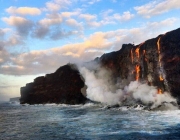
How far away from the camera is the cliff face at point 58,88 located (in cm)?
11272

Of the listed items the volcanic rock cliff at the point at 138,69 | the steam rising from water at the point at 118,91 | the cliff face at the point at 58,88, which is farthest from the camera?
the cliff face at the point at 58,88

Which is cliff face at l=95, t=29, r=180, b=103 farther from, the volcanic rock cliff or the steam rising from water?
the steam rising from water

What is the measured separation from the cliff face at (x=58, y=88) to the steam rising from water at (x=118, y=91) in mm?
7534

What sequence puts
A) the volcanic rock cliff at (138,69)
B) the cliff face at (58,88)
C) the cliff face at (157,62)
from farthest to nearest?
the cliff face at (58,88) → the volcanic rock cliff at (138,69) → the cliff face at (157,62)

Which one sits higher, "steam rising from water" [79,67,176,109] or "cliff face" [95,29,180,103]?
"cliff face" [95,29,180,103]

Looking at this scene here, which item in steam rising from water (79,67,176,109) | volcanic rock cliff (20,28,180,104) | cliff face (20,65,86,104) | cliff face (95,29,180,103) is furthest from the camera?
cliff face (20,65,86,104)

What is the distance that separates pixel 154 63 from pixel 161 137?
44139mm

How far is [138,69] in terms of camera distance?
73562 mm

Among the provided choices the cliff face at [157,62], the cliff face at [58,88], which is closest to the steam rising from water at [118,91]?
the cliff face at [157,62]

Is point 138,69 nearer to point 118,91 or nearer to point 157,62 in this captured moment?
point 118,91

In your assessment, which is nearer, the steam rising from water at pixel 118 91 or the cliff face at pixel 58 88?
the steam rising from water at pixel 118 91

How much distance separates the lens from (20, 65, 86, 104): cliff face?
11272 cm

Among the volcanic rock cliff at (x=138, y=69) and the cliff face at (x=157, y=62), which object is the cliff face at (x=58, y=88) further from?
the cliff face at (x=157, y=62)

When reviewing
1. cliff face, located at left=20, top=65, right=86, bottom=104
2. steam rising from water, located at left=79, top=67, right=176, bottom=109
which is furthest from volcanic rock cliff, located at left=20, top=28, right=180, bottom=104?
steam rising from water, located at left=79, top=67, right=176, bottom=109
